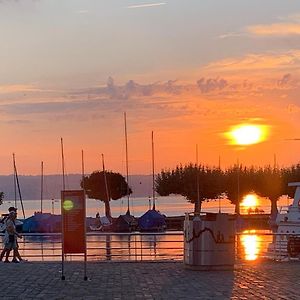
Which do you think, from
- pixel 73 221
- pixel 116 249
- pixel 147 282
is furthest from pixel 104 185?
pixel 147 282

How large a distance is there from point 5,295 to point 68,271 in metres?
5.26

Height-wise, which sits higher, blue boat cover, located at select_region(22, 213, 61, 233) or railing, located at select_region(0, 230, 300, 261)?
railing, located at select_region(0, 230, 300, 261)

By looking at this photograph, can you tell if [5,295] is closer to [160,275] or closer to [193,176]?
[160,275]

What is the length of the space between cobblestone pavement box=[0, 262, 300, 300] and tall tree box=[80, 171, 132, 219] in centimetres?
8160

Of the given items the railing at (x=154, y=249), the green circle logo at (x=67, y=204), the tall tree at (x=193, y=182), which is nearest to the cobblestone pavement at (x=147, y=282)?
the railing at (x=154, y=249)

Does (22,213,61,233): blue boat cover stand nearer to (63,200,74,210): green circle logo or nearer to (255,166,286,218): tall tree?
(255,166,286,218): tall tree

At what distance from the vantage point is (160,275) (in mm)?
19312

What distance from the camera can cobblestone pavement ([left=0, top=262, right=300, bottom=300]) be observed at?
15289 millimetres

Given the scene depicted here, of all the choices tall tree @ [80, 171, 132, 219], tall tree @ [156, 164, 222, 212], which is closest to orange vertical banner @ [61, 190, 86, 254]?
tall tree @ [156, 164, 222, 212]

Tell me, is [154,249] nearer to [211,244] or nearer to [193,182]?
[211,244]

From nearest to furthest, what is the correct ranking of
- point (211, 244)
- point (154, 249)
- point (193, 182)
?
point (211, 244) < point (154, 249) < point (193, 182)

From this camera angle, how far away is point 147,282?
17.6m

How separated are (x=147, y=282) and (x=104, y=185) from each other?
285 ft

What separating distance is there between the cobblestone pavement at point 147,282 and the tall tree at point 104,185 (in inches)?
3213
